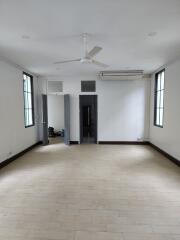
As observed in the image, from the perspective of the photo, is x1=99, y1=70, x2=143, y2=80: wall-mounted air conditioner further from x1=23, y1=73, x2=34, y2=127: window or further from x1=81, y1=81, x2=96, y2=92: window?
x1=23, y1=73, x2=34, y2=127: window

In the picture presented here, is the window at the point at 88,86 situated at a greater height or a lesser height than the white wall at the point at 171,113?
greater

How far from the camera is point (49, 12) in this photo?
2.33 meters

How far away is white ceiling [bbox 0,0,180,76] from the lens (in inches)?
85.9

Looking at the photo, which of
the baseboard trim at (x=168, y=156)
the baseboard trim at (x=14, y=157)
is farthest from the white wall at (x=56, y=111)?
the baseboard trim at (x=168, y=156)

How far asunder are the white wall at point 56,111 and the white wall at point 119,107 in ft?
6.85

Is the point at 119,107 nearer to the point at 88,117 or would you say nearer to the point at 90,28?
the point at 88,117

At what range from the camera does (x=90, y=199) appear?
2850 millimetres

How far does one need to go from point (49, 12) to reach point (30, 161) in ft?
13.0

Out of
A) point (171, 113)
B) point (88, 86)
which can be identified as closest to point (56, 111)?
point (88, 86)

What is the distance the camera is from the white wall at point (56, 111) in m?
9.02

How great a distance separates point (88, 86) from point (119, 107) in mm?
1587

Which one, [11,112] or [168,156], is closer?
[11,112]

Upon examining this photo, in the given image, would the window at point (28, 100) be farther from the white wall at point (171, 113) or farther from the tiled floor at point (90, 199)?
the white wall at point (171, 113)

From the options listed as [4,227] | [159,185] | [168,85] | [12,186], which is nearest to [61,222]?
[4,227]
